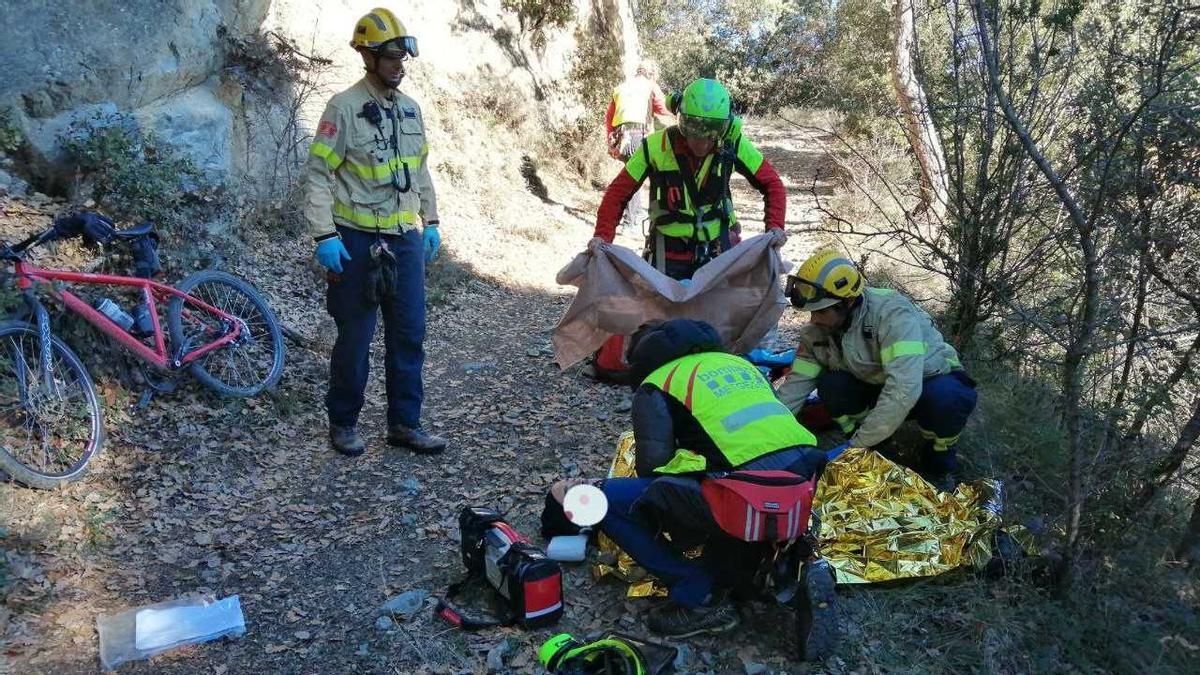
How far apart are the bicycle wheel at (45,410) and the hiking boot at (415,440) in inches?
61.7

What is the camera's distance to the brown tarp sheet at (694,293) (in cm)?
513

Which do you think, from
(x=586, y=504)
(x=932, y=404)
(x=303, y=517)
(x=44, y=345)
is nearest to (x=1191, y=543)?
(x=932, y=404)

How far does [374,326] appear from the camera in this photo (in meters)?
4.70

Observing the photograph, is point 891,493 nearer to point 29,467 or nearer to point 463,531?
point 463,531

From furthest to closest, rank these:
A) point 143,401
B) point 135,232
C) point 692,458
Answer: point 135,232 < point 143,401 < point 692,458

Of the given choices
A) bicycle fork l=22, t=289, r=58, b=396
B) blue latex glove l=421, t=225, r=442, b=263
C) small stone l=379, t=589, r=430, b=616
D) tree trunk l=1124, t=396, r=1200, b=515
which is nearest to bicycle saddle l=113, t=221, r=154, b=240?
bicycle fork l=22, t=289, r=58, b=396

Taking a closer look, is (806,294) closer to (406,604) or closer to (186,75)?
(406,604)

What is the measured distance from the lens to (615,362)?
611 cm

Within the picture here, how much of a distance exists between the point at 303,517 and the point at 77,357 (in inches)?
64.0

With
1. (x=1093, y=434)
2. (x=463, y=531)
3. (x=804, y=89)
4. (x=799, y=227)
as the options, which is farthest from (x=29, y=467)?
(x=804, y=89)

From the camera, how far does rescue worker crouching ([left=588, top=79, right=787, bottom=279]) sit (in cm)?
482

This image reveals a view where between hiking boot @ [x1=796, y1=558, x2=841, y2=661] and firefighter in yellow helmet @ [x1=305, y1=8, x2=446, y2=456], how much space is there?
2.74 m

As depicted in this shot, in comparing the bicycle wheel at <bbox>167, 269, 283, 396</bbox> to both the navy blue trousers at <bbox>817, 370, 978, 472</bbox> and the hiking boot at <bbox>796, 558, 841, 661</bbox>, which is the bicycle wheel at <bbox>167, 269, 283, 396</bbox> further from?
the hiking boot at <bbox>796, 558, 841, 661</bbox>

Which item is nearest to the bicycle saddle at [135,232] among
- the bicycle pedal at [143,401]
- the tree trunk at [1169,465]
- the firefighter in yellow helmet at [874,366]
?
the bicycle pedal at [143,401]
